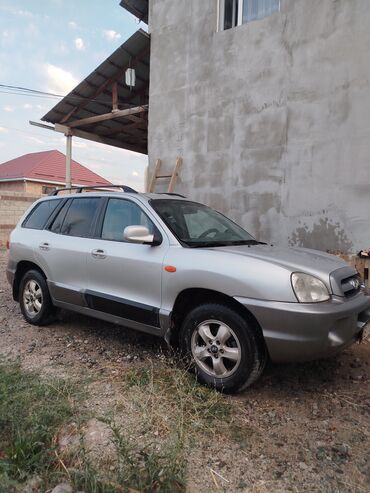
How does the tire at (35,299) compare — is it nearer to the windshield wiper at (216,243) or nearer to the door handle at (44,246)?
the door handle at (44,246)

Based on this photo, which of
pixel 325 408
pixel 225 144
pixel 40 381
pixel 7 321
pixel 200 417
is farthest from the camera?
pixel 225 144

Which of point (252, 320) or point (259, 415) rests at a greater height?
point (252, 320)

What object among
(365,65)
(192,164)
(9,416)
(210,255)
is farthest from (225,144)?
(9,416)

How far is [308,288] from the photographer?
9.17ft

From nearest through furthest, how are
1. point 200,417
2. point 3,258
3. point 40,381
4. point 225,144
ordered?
point 200,417, point 40,381, point 225,144, point 3,258

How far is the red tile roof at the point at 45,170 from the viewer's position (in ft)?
86.4

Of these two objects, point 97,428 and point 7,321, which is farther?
point 7,321

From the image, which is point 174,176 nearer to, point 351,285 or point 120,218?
point 120,218

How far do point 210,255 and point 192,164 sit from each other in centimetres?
557

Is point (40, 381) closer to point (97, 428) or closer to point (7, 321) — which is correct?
point (97, 428)

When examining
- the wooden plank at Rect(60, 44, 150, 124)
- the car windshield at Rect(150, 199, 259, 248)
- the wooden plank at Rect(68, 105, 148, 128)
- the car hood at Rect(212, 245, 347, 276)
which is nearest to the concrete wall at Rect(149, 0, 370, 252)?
the wooden plank at Rect(60, 44, 150, 124)

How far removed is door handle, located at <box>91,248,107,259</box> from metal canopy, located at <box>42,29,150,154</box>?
6699 mm

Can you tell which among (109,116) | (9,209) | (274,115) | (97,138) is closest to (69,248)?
(274,115)

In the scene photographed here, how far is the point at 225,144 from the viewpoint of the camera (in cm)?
787
